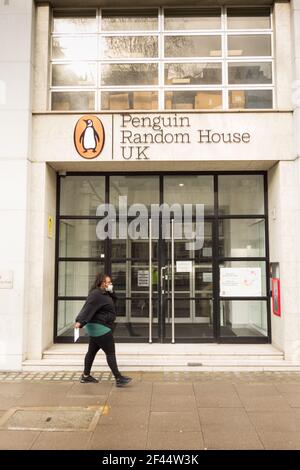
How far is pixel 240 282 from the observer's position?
29.0 ft

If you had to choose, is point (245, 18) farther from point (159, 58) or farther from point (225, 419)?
point (225, 419)

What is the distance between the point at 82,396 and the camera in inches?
242

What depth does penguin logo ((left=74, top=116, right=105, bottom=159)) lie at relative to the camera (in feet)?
26.7

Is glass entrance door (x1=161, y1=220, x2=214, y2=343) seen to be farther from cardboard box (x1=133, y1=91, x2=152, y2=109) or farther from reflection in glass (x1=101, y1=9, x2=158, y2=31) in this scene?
reflection in glass (x1=101, y1=9, x2=158, y2=31)

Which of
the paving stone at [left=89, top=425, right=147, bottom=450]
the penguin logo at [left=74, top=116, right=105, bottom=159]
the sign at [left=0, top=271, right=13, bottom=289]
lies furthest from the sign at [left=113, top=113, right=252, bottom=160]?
the paving stone at [left=89, top=425, right=147, bottom=450]

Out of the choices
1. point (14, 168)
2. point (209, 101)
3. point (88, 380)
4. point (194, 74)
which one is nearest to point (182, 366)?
point (88, 380)

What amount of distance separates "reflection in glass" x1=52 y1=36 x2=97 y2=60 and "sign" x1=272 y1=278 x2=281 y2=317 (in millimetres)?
5771

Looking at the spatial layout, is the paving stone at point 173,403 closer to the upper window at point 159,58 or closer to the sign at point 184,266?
the sign at point 184,266

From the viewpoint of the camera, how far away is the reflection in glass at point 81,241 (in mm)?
9039

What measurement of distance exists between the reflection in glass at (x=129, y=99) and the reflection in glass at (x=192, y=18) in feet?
4.93

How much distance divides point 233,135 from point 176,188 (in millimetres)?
1673

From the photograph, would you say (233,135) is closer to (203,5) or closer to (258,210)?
(258,210)

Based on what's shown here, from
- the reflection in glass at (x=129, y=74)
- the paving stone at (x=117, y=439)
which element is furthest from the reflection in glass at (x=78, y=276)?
the paving stone at (x=117, y=439)

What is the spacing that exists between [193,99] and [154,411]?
5920mm
